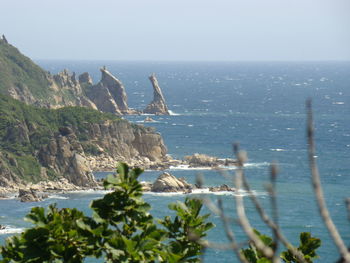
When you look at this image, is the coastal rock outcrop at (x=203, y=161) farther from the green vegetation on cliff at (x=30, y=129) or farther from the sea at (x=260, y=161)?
the green vegetation on cliff at (x=30, y=129)

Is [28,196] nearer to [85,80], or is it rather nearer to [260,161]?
[260,161]

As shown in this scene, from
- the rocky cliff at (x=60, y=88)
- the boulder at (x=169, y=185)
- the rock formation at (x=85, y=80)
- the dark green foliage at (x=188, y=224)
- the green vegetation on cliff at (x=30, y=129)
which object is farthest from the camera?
the rock formation at (x=85, y=80)

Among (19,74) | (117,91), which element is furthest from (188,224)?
(117,91)

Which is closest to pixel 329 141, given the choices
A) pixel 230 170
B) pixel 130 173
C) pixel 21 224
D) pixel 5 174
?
pixel 230 170

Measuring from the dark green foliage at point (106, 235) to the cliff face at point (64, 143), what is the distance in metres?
77.5

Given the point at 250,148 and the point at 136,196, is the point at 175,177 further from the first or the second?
the point at 136,196

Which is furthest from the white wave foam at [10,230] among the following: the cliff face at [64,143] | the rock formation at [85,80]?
the rock formation at [85,80]

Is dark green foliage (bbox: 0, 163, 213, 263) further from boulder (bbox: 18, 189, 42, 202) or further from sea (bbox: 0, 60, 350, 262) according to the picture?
boulder (bbox: 18, 189, 42, 202)

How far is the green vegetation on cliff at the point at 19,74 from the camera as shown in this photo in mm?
148000

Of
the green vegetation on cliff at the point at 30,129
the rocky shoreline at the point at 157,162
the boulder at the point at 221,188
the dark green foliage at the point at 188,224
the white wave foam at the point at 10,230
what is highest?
the dark green foliage at the point at 188,224

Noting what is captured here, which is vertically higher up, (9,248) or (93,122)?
(9,248)

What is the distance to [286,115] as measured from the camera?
576 feet

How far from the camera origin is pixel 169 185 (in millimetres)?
86625

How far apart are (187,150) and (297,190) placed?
32.1 meters
